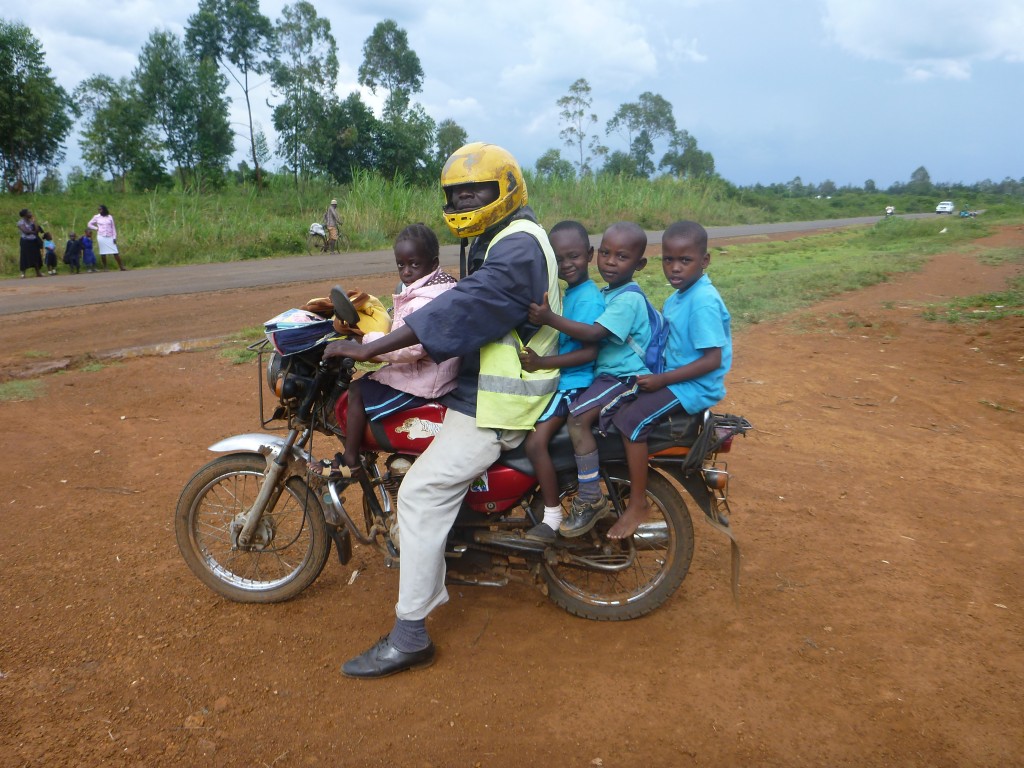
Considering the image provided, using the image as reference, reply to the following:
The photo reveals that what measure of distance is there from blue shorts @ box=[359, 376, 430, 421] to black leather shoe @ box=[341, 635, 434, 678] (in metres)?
0.91

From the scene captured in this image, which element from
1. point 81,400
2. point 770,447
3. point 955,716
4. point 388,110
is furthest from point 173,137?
point 955,716

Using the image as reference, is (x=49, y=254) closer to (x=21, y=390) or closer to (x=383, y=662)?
(x=21, y=390)

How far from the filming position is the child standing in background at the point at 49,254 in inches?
614

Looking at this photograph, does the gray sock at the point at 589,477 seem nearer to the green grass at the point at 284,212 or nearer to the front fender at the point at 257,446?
the front fender at the point at 257,446

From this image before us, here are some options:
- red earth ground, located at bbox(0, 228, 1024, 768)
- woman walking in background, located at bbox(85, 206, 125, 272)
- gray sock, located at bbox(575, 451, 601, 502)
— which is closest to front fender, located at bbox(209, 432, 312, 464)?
red earth ground, located at bbox(0, 228, 1024, 768)

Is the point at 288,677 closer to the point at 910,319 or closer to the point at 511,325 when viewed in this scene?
the point at 511,325

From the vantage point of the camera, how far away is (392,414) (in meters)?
3.10

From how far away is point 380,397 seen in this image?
305 centimetres

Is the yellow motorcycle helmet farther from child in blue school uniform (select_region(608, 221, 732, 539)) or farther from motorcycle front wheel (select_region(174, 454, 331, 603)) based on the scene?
motorcycle front wheel (select_region(174, 454, 331, 603))

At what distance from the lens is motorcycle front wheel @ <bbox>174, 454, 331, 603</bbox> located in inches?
131

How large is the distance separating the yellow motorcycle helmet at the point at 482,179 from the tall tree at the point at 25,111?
95.0 feet

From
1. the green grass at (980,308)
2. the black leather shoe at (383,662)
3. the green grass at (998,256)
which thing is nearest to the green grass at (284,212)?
the green grass at (998,256)

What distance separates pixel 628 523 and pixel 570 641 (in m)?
0.58

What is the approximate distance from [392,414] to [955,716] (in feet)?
7.79
